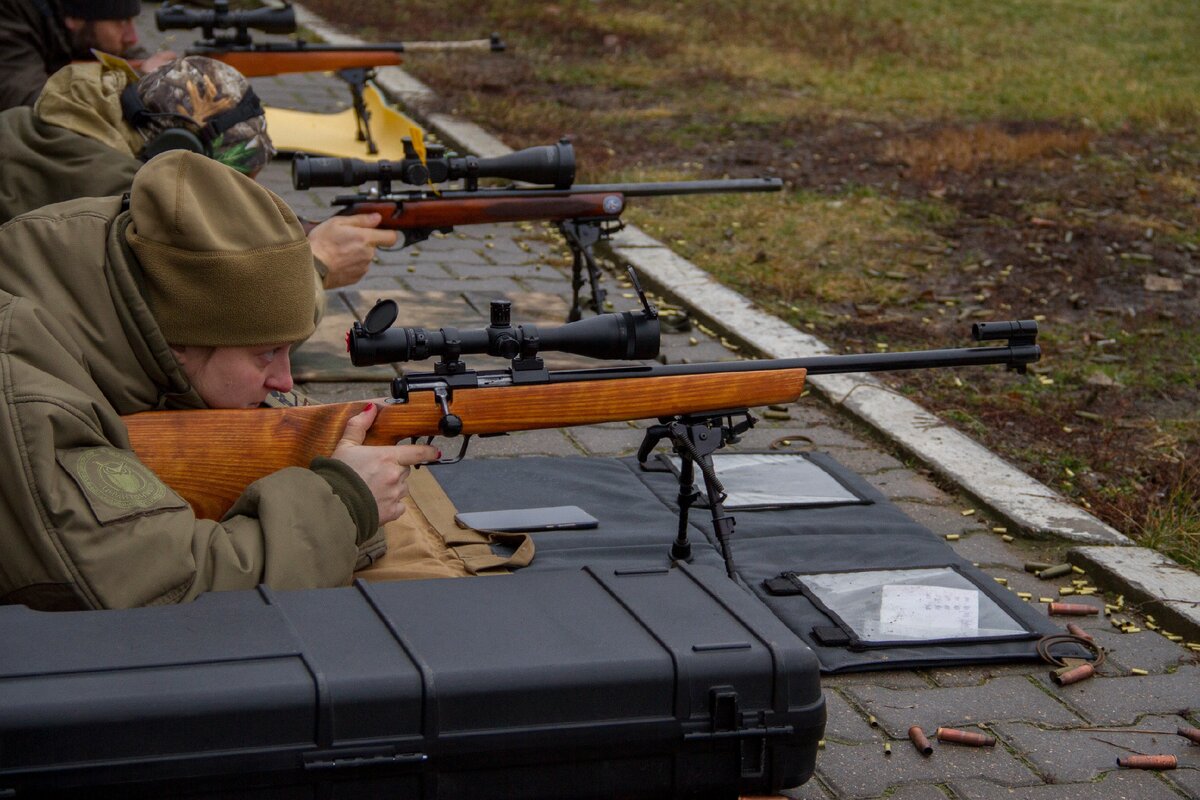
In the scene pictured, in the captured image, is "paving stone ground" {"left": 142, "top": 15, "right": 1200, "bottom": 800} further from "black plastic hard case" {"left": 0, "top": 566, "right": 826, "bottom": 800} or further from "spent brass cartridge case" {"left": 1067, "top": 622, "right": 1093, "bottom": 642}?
"black plastic hard case" {"left": 0, "top": 566, "right": 826, "bottom": 800}

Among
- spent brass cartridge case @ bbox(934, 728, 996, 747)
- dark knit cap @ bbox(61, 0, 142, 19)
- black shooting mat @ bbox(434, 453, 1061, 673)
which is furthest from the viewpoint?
dark knit cap @ bbox(61, 0, 142, 19)

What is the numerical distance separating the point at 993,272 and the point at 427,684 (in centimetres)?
576

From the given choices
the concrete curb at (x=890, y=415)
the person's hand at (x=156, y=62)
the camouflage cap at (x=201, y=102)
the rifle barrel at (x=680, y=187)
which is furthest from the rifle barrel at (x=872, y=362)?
the person's hand at (x=156, y=62)

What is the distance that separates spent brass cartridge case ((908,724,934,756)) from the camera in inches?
135

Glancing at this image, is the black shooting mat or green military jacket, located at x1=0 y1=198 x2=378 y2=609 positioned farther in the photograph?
the black shooting mat

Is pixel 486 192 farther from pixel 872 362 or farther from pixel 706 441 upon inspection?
pixel 872 362

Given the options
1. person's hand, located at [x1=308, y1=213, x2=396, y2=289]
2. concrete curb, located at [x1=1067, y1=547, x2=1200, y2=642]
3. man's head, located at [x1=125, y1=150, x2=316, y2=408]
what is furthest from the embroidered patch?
concrete curb, located at [x1=1067, y1=547, x2=1200, y2=642]

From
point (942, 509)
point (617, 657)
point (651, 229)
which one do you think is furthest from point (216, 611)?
point (651, 229)

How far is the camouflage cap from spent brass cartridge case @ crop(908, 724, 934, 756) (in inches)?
121

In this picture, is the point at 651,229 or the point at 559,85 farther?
the point at 559,85

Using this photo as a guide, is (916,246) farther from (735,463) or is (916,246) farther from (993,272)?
(735,463)

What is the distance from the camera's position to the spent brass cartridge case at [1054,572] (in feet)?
14.4

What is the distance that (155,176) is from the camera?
292cm

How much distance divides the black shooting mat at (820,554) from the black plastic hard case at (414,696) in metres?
0.71
